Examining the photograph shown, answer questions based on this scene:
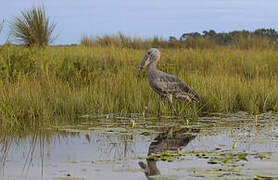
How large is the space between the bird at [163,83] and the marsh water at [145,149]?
48cm

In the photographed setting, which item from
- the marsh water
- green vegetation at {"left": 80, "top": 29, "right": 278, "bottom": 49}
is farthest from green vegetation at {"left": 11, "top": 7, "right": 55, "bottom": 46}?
the marsh water

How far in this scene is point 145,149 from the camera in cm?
484

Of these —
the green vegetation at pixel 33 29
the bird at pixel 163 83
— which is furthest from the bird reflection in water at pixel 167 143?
the green vegetation at pixel 33 29

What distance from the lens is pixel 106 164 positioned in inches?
162

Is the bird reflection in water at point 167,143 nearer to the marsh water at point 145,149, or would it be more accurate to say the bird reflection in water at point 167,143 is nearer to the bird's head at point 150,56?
the marsh water at point 145,149

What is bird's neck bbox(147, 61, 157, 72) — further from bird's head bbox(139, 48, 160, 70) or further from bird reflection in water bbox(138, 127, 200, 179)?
bird reflection in water bbox(138, 127, 200, 179)

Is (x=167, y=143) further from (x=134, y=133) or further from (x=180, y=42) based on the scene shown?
(x=180, y=42)

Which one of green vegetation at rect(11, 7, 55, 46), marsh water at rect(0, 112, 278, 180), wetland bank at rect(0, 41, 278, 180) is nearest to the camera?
marsh water at rect(0, 112, 278, 180)

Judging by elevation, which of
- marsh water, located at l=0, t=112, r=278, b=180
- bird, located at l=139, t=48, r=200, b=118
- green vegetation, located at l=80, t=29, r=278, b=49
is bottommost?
marsh water, located at l=0, t=112, r=278, b=180

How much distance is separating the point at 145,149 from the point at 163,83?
2484 mm

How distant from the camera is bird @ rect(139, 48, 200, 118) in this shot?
720 cm

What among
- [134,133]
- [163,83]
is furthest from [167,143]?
[163,83]

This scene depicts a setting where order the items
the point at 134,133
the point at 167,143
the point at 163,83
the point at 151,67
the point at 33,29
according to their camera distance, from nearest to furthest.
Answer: the point at 167,143
the point at 134,133
the point at 163,83
the point at 151,67
the point at 33,29

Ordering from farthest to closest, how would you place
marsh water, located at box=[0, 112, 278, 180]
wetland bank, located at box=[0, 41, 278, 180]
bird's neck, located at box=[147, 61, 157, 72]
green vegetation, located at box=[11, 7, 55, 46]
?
green vegetation, located at box=[11, 7, 55, 46] < bird's neck, located at box=[147, 61, 157, 72] < wetland bank, located at box=[0, 41, 278, 180] < marsh water, located at box=[0, 112, 278, 180]
